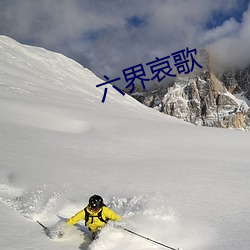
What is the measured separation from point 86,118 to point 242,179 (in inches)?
465

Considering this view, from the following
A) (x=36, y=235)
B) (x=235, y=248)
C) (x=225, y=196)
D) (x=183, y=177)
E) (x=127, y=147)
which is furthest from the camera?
(x=127, y=147)

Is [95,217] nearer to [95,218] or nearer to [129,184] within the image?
[95,218]

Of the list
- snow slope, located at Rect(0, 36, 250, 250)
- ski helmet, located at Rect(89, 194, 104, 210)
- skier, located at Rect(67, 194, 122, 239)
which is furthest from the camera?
skier, located at Rect(67, 194, 122, 239)

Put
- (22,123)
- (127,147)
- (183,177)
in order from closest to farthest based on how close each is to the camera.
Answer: (183,177), (127,147), (22,123)

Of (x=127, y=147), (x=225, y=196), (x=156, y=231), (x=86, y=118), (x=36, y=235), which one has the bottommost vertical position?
(x=36, y=235)

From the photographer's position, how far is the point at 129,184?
25.8 ft

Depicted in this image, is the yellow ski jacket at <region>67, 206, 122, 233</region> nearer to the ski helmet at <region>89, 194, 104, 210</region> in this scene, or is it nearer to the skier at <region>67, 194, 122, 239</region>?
the skier at <region>67, 194, 122, 239</region>

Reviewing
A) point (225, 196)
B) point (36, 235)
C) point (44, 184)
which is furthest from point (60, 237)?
point (225, 196)

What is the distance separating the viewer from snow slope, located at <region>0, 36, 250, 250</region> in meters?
5.34

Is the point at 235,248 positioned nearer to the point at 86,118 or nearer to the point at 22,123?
the point at 22,123

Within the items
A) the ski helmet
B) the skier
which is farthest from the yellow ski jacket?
the ski helmet

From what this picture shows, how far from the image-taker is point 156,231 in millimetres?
5617

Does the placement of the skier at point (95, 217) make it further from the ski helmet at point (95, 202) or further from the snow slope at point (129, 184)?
the snow slope at point (129, 184)

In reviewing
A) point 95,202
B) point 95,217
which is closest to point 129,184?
point 95,217
